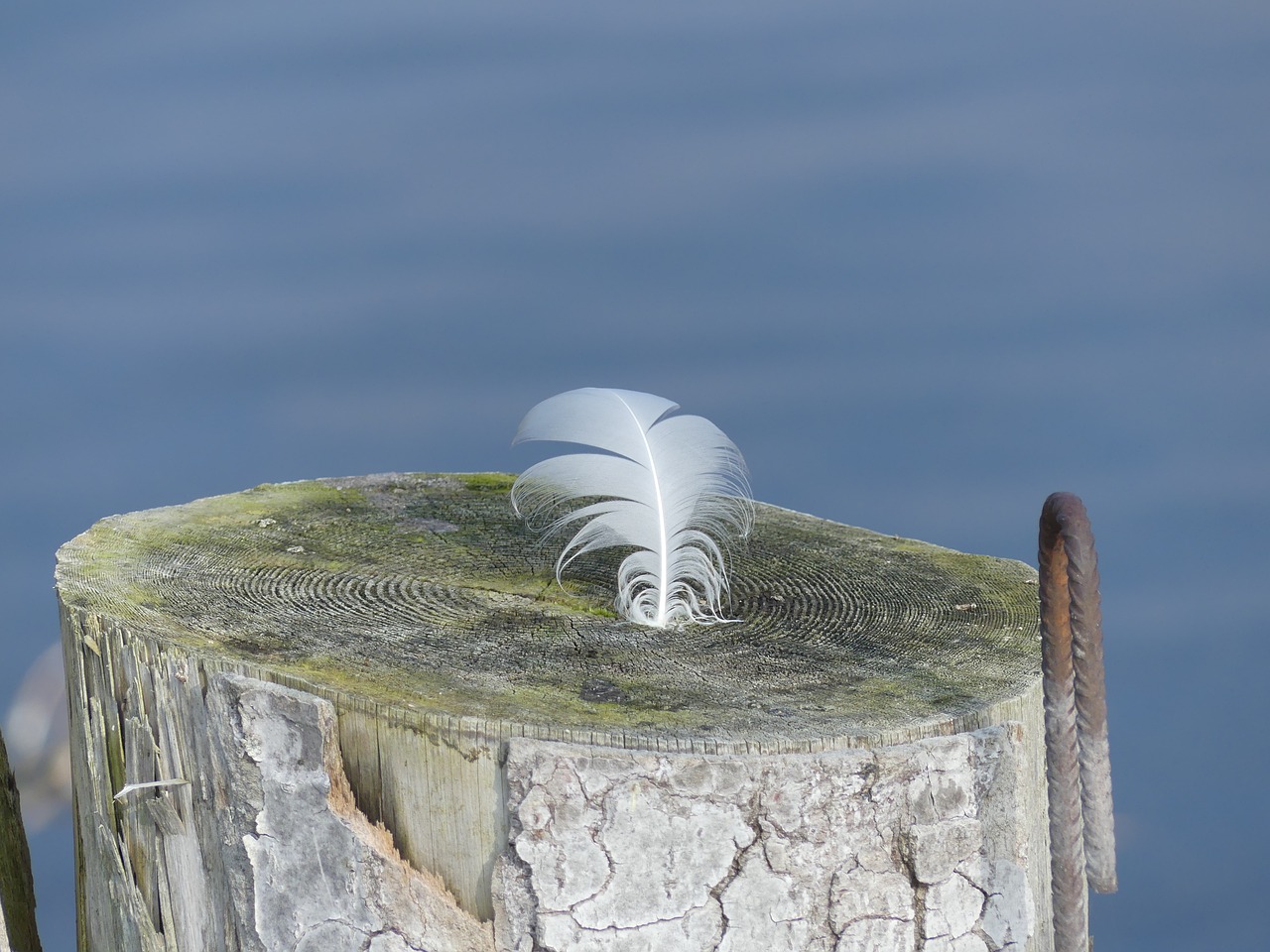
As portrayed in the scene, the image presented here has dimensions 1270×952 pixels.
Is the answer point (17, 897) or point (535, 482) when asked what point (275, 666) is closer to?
point (535, 482)

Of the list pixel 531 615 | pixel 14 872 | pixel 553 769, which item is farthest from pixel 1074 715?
pixel 14 872

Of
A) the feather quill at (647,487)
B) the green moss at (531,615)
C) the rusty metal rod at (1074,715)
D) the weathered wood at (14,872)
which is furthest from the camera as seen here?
the weathered wood at (14,872)

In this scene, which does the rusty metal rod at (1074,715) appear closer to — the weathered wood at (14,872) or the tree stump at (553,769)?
the tree stump at (553,769)

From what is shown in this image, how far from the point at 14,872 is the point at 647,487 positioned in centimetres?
113

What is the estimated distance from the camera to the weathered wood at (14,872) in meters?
2.34

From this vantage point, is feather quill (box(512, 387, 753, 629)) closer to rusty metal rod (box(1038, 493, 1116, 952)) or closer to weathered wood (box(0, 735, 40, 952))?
rusty metal rod (box(1038, 493, 1116, 952))

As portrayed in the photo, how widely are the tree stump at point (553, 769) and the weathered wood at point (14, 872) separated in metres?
0.38

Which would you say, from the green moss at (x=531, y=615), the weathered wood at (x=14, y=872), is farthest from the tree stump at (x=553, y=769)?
the weathered wood at (x=14, y=872)

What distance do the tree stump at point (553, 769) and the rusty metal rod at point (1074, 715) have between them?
0.29 ft

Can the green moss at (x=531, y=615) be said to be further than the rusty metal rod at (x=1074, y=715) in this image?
Yes

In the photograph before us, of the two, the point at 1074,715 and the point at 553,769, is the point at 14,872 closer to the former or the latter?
the point at 553,769

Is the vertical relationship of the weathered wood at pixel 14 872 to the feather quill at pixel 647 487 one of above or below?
below

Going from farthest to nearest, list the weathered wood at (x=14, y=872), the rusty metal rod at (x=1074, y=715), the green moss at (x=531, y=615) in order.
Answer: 1. the weathered wood at (x=14, y=872)
2. the green moss at (x=531, y=615)
3. the rusty metal rod at (x=1074, y=715)

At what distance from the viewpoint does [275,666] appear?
5.73 ft
